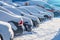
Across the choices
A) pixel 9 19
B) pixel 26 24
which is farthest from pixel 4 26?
pixel 26 24

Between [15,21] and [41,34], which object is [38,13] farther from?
[15,21]

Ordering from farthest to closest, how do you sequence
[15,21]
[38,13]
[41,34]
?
[38,13] → [41,34] → [15,21]

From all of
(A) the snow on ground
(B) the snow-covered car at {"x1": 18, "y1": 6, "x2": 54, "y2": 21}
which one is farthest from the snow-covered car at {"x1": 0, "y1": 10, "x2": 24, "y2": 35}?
(B) the snow-covered car at {"x1": 18, "y1": 6, "x2": 54, "y2": 21}

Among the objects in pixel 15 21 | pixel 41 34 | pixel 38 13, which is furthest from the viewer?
pixel 38 13

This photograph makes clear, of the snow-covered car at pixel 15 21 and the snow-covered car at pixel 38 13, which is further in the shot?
the snow-covered car at pixel 38 13

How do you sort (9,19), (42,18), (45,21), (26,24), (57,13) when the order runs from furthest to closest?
(57,13) → (45,21) → (42,18) → (26,24) → (9,19)

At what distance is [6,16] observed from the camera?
10.8m

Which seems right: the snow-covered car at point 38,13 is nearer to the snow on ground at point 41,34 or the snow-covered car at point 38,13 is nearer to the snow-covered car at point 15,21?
the snow on ground at point 41,34

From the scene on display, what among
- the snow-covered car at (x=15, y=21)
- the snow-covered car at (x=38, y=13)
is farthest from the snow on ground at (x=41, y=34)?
the snow-covered car at (x=38, y=13)

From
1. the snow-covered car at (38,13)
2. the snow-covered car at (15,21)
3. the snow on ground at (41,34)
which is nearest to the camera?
the snow-covered car at (15,21)

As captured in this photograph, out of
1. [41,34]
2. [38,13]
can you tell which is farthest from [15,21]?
[38,13]

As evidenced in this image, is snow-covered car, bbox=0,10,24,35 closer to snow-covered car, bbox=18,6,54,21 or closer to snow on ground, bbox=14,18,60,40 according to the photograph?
snow on ground, bbox=14,18,60,40

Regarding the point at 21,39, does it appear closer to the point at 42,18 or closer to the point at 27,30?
the point at 27,30

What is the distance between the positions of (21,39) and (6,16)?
4.29 ft
